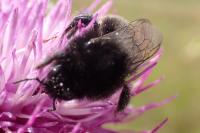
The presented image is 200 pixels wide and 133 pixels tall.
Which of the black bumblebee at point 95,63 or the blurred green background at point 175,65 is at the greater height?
the black bumblebee at point 95,63

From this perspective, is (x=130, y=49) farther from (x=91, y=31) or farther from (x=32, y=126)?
(x=32, y=126)

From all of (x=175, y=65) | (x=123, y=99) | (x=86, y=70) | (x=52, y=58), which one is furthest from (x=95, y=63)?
(x=175, y=65)

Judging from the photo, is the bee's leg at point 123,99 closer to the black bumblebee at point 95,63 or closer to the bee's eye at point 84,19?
the black bumblebee at point 95,63

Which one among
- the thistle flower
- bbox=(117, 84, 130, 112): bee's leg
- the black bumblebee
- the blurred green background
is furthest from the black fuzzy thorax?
the blurred green background

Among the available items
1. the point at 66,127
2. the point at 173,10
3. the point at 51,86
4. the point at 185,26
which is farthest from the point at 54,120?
the point at 173,10

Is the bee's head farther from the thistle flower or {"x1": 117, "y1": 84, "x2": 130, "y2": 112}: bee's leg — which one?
{"x1": 117, "y1": 84, "x2": 130, "y2": 112}: bee's leg

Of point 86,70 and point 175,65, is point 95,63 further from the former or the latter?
point 175,65

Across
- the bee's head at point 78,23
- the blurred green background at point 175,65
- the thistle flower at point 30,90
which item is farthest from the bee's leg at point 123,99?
the blurred green background at point 175,65
